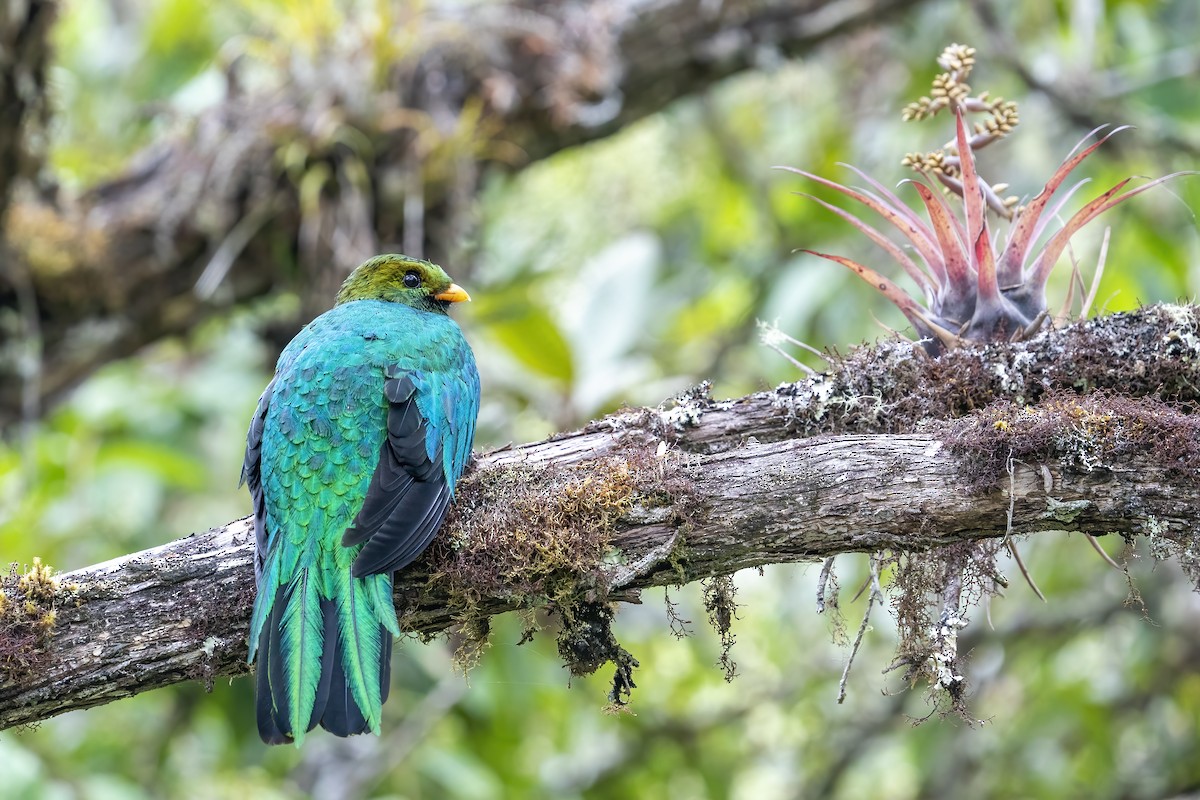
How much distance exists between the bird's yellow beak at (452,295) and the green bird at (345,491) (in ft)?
1.39

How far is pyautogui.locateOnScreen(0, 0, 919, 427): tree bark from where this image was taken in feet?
19.0

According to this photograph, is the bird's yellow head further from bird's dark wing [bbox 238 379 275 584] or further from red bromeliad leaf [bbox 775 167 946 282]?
red bromeliad leaf [bbox 775 167 946 282]

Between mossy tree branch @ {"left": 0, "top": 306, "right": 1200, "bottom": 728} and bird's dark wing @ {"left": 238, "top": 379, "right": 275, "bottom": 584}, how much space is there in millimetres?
68

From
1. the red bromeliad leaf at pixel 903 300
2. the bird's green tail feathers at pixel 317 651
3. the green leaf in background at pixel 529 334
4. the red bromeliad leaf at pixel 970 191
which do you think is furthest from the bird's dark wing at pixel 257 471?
the green leaf in background at pixel 529 334

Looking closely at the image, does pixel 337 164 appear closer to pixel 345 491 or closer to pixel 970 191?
pixel 345 491

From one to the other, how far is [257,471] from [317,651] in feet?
2.39

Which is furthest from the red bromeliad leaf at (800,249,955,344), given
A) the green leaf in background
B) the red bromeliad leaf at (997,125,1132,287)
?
the green leaf in background

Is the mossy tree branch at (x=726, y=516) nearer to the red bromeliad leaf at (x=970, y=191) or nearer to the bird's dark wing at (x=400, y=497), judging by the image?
the bird's dark wing at (x=400, y=497)

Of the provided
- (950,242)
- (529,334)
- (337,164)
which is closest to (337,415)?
(950,242)

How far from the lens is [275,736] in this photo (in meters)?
2.73

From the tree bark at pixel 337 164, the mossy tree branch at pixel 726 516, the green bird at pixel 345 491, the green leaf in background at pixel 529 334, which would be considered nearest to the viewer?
the mossy tree branch at pixel 726 516

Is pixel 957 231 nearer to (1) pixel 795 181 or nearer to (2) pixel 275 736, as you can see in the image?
(2) pixel 275 736

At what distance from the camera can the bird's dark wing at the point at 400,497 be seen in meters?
2.88

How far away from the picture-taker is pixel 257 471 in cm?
340
